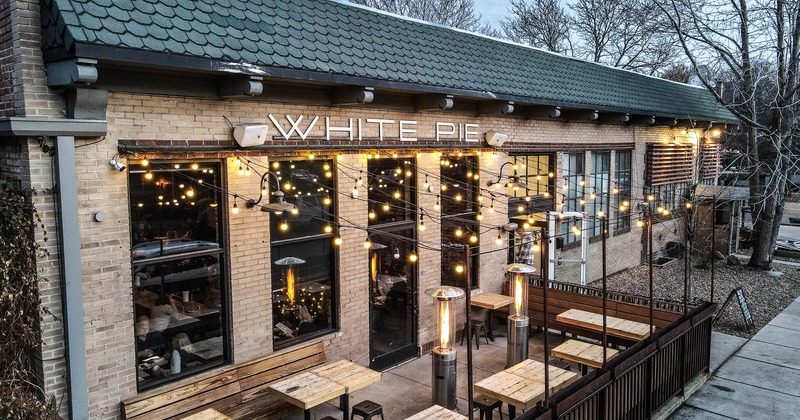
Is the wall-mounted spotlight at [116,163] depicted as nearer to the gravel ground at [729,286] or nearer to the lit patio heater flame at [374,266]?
the lit patio heater flame at [374,266]

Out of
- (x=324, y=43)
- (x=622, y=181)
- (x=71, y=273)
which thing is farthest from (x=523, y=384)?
(x=622, y=181)

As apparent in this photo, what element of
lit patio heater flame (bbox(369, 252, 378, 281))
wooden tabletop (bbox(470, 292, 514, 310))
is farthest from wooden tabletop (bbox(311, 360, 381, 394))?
wooden tabletop (bbox(470, 292, 514, 310))

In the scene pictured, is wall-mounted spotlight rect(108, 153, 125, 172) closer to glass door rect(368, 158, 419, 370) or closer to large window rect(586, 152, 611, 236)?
glass door rect(368, 158, 419, 370)

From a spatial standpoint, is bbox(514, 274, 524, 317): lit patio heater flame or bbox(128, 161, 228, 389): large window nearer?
bbox(128, 161, 228, 389): large window

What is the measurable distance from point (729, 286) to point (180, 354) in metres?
14.5

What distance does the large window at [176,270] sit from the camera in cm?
708

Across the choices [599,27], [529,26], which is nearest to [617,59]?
[599,27]

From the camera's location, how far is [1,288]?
5719 mm

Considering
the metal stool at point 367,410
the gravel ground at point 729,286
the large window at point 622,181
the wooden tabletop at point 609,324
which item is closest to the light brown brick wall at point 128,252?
the metal stool at point 367,410

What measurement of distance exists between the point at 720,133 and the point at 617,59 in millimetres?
13940

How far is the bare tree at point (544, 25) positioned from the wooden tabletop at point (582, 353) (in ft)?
93.6

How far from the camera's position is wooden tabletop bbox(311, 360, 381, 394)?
752 centimetres

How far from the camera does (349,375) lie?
7.76 meters

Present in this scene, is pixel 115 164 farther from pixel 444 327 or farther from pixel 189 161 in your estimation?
pixel 444 327
